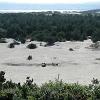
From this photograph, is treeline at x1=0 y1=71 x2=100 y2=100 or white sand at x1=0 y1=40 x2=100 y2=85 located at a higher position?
white sand at x1=0 y1=40 x2=100 y2=85

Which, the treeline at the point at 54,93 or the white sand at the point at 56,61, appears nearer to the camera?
the treeline at the point at 54,93

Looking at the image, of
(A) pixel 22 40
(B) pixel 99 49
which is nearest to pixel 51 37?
(A) pixel 22 40

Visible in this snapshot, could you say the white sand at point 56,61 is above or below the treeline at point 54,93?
above

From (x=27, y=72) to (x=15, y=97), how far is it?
16976 mm

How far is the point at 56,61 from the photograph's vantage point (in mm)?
36312

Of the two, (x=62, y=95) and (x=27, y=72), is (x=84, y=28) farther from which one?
(x=62, y=95)

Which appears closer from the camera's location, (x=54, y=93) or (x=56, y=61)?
(x=54, y=93)

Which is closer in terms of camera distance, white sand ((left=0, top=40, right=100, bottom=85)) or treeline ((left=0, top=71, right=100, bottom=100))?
treeline ((left=0, top=71, right=100, bottom=100))

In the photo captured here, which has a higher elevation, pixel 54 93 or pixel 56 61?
pixel 56 61

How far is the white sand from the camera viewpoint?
1129 inches

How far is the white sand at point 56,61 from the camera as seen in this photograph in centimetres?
2869

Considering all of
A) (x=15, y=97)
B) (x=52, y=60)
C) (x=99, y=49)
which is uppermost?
(x=99, y=49)

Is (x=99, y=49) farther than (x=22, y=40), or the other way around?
(x=22, y=40)

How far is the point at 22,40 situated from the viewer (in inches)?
1993
